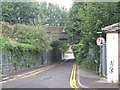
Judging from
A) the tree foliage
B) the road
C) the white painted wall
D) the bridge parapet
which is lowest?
the road

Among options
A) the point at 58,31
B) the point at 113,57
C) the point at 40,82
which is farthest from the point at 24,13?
the point at 113,57

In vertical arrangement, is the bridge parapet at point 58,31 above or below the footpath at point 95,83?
above

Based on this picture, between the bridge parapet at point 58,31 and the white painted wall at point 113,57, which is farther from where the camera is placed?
the bridge parapet at point 58,31

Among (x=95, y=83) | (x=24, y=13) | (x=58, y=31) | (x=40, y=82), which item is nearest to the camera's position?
(x=95, y=83)

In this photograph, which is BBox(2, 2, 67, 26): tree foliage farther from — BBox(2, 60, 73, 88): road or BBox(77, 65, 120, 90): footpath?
BBox(77, 65, 120, 90): footpath

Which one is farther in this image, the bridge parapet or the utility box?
the bridge parapet

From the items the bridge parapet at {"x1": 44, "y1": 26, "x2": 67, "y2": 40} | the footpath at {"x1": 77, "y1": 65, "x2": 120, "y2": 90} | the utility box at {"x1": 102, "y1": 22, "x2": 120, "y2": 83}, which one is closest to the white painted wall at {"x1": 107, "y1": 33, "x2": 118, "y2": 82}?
the utility box at {"x1": 102, "y1": 22, "x2": 120, "y2": 83}

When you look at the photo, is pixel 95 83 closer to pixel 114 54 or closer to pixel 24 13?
pixel 114 54

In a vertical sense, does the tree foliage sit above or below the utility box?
above

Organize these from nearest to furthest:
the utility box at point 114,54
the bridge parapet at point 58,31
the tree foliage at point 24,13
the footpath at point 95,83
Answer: the footpath at point 95,83, the utility box at point 114,54, the tree foliage at point 24,13, the bridge parapet at point 58,31

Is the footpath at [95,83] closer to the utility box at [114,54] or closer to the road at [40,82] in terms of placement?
the utility box at [114,54]

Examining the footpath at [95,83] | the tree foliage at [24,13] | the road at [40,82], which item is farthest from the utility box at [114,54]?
the tree foliage at [24,13]

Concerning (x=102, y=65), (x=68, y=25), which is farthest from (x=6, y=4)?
(x=102, y=65)

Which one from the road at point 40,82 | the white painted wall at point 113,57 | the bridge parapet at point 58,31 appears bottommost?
the road at point 40,82
